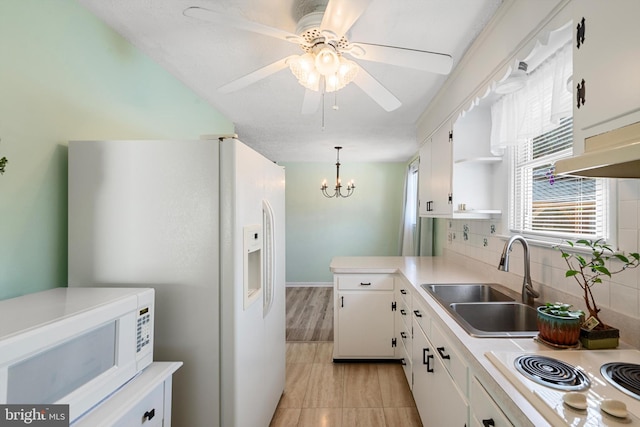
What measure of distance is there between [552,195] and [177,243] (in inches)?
78.4

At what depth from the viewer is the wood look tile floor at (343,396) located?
6.44 ft

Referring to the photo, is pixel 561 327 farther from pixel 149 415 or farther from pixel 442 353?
pixel 149 415

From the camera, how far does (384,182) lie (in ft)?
18.6

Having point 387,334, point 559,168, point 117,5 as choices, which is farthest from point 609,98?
point 387,334

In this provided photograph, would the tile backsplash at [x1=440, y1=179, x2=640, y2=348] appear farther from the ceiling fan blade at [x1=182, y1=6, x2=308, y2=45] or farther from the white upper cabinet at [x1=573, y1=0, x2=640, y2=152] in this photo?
the ceiling fan blade at [x1=182, y1=6, x2=308, y2=45]

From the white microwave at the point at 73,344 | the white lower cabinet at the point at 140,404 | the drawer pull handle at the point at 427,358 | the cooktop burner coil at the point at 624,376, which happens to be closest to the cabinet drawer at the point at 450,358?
the drawer pull handle at the point at 427,358

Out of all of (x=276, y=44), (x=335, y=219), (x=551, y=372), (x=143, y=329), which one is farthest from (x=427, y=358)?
(x=335, y=219)

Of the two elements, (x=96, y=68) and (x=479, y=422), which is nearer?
(x=479, y=422)

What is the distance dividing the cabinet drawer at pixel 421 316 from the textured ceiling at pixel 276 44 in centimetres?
155

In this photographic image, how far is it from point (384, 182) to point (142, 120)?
4.51m

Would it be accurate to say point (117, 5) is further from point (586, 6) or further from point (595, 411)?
point (595, 411)

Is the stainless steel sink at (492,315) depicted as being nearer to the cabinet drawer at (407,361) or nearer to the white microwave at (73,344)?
the cabinet drawer at (407,361)

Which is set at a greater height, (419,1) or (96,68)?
(419,1)

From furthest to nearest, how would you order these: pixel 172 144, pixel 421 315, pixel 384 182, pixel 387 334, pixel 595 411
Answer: pixel 384 182
pixel 387 334
pixel 421 315
pixel 172 144
pixel 595 411
